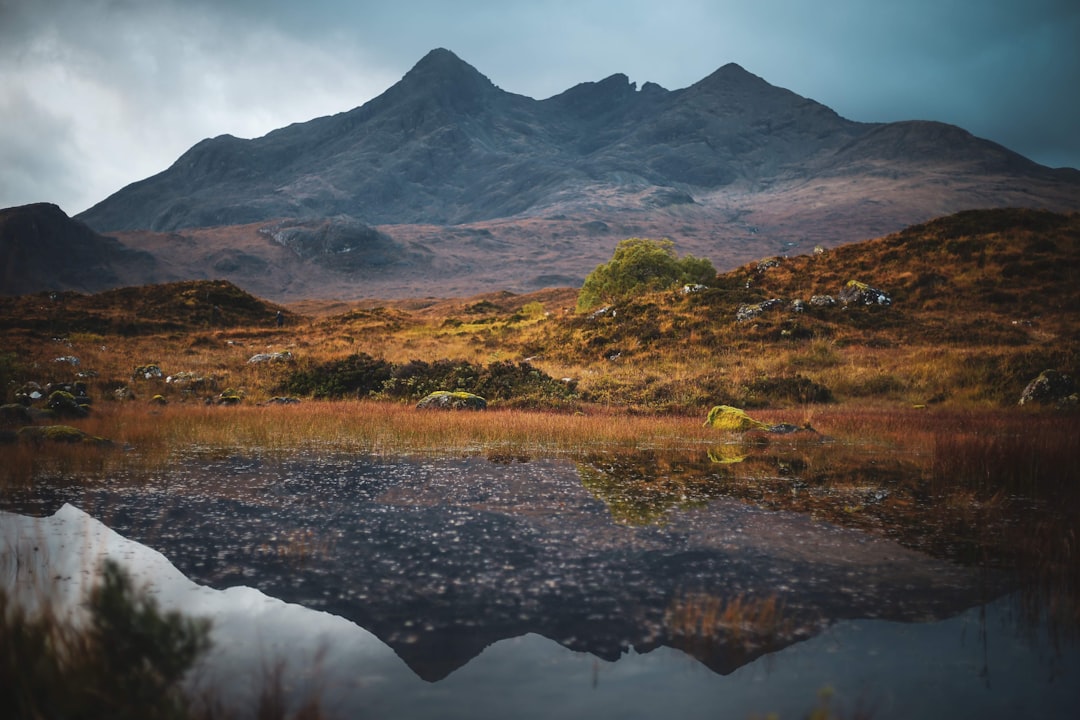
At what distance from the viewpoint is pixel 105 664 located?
13.3 ft

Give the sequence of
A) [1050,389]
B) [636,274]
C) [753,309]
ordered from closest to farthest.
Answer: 1. [1050,389]
2. [753,309]
3. [636,274]

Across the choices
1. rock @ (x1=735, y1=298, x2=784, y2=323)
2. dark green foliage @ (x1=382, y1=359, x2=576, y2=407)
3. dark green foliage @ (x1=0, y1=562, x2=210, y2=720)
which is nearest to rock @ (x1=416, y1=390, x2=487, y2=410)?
dark green foliage @ (x1=382, y1=359, x2=576, y2=407)

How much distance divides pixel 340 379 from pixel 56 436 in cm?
1600

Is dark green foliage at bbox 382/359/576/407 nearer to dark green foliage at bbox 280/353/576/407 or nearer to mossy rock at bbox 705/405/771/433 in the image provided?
dark green foliage at bbox 280/353/576/407

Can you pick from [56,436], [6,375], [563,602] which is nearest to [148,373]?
[6,375]

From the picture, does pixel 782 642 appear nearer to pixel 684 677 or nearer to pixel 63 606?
pixel 684 677

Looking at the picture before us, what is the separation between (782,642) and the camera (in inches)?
228

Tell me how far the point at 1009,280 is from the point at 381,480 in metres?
42.8

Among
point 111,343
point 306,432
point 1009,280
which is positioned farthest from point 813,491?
point 111,343

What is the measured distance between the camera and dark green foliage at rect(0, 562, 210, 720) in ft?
12.4

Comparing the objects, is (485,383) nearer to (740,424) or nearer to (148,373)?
(740,424)

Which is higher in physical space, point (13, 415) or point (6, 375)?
point (6, 375)

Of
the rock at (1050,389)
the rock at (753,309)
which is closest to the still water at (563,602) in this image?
the rock at (1050,389)

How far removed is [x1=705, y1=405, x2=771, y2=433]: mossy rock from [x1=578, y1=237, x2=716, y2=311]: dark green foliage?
4036cm
